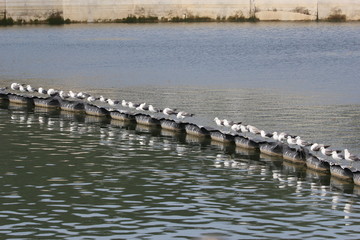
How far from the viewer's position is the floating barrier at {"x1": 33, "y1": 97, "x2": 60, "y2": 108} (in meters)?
43.2

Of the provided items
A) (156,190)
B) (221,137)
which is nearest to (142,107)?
(221,137)

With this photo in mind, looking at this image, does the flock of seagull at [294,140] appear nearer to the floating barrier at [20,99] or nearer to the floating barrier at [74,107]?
the floating barrier at [74,107]

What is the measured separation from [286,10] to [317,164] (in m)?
88.7

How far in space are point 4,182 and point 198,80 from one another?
29455 millimetres

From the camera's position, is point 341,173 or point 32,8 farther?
point 32,8

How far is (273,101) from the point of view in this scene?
44062 millimetres

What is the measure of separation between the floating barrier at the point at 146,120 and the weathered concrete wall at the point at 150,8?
78.5 meters

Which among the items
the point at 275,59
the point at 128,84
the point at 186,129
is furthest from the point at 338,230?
the point at 275,59

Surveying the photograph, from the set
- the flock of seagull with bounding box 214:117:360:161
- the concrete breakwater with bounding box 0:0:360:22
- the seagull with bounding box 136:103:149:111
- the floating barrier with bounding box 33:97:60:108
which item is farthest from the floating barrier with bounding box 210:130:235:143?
the concrete breakwater with bounding box 0:0:360:22

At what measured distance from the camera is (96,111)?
40.6 metres

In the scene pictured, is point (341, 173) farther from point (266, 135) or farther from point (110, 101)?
point (110, 101)

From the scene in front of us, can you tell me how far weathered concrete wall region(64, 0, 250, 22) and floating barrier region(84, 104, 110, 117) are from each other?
7565cm

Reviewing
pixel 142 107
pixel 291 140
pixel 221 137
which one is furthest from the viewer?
pixel 142 107

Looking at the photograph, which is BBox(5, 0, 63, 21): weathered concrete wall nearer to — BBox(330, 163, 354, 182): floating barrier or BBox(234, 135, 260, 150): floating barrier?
BBox(234, 135, 260, 150): floating barrier
